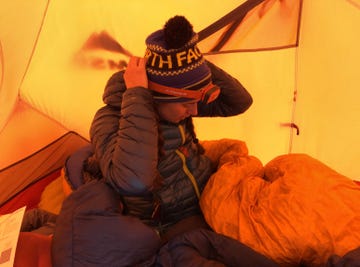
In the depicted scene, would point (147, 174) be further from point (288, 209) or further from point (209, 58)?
point (209, 58)

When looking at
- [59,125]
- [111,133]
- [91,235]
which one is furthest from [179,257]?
[59,125]

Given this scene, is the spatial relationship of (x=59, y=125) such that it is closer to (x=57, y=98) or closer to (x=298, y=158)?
(x=57, y=98)

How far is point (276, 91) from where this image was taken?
1286 mm

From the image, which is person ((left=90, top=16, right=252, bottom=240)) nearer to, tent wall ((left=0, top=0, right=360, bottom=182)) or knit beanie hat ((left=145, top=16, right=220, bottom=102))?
knit beanie hat ((left=145, top=16, right=220, bottom=102))

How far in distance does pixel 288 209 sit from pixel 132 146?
333mm

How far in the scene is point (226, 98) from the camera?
1.04 m

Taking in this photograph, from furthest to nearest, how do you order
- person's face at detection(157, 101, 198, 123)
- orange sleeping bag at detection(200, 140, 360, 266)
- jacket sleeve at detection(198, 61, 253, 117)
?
jacket sleeve at detection(198, 61, 253, 117) → person's face at detection(157, 101, 198, 123) → orange sleeping bag at detection(200, 140, 360, 266)

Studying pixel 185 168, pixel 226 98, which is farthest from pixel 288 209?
pixel 226 98

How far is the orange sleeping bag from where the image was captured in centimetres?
73

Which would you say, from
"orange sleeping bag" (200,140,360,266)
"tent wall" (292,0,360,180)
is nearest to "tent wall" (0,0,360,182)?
"tent wall" (292,0,360,180)

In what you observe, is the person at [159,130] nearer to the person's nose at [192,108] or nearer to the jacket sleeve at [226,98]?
the person's nose at [192,108]

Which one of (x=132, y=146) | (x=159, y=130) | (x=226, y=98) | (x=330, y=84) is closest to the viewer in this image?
(x=132, y=146)

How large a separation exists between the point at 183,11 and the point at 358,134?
66 centimetres

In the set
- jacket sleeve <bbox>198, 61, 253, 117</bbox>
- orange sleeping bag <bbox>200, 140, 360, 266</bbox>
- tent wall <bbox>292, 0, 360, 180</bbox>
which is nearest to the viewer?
A: orange sleeping bag <bbox>200, 140, 360, 266</bbox>
